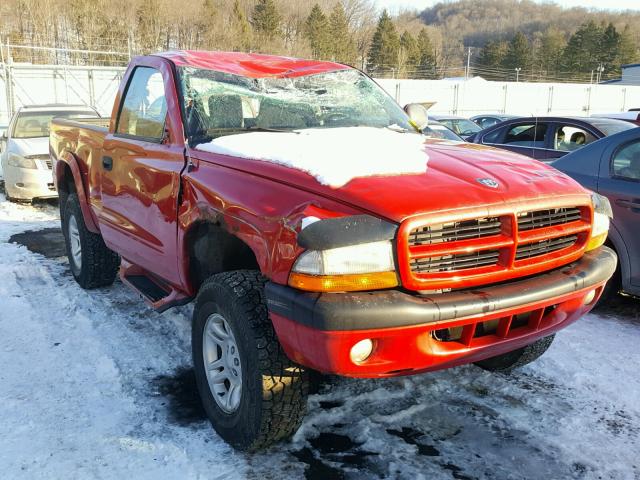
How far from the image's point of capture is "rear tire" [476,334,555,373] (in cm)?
364

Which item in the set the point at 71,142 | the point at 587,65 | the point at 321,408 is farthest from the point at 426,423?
the point at 587,65

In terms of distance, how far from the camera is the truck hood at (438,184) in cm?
249

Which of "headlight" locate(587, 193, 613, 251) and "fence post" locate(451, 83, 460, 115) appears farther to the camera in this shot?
"fence post" locate(451, 83, 460, 115)

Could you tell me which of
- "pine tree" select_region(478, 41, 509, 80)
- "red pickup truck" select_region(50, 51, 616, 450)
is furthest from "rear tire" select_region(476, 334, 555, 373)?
"pine tree" select_region(478, 41, 509, 80)

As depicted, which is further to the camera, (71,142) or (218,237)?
(71,142)

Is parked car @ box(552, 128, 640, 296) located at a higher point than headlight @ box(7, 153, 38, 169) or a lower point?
higher

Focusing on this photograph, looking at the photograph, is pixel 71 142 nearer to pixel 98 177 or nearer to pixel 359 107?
pixel 98 177

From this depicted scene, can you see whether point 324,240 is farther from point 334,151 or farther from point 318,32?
point 318,32

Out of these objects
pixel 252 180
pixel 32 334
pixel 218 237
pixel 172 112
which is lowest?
pixel 32 334

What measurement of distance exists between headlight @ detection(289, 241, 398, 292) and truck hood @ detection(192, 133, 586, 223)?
16 centimetres

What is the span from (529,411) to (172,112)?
269 centimetres

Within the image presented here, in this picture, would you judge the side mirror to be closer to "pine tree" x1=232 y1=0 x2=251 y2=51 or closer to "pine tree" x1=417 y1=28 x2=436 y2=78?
"pine tree" x1=232 y1=0 x2=251 y2=51

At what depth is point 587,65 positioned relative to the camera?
92.6 m

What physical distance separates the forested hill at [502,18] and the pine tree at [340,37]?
40.9m
